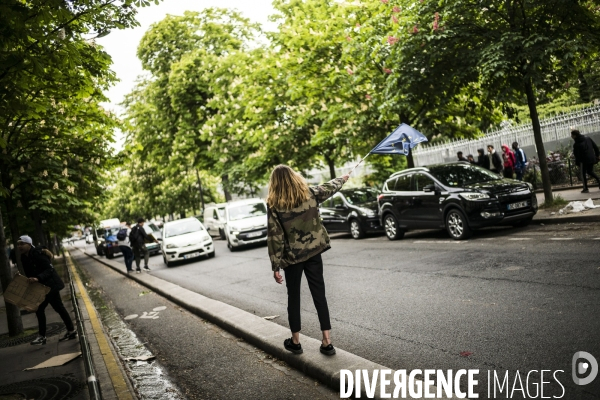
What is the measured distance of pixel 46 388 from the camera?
5.98m

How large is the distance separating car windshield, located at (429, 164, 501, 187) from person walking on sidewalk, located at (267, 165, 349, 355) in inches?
335

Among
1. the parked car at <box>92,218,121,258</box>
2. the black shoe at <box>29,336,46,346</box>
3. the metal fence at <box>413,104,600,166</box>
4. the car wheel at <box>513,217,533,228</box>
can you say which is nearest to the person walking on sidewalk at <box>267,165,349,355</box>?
the black shoe at <box>29,336,46,346</box>

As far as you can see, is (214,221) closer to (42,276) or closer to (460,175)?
(460,175)

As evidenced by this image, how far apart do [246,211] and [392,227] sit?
824 centimetres

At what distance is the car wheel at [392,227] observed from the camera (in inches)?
587

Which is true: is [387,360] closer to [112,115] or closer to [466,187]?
[466,187]

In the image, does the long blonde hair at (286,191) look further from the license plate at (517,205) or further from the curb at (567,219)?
the curb at (567,219)

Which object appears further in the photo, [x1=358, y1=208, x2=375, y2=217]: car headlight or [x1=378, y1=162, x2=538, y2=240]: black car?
[x1=358, y1=208, x2=375, y2=217]: car headlight

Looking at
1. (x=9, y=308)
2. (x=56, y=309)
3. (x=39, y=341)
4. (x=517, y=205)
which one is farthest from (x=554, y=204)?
(x=9, y=308)

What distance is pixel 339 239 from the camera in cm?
1841

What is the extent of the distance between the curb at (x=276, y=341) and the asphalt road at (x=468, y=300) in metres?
0.40

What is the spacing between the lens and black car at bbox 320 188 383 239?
1708cm

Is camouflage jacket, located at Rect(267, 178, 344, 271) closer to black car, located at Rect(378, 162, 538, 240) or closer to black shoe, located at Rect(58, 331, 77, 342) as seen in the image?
black shoe, located at Rect(58, 331, 77, 342)

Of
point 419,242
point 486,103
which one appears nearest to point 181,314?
point 419,242
